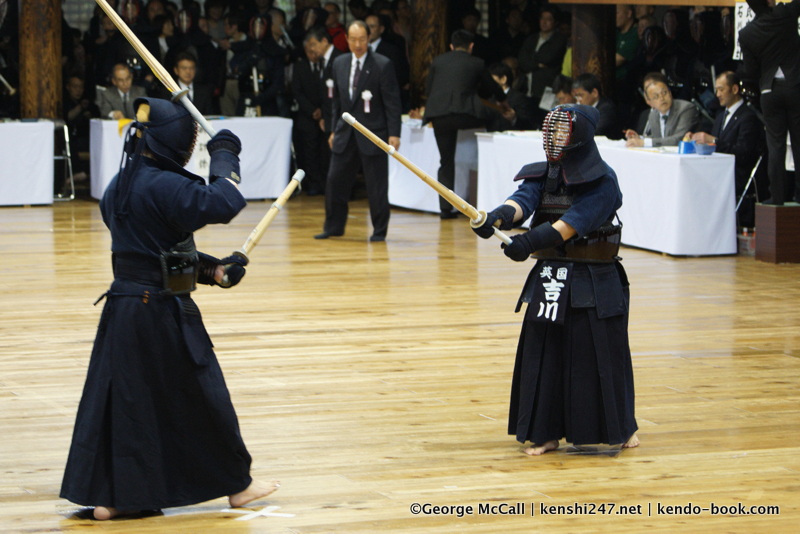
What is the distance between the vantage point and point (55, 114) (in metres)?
12.7

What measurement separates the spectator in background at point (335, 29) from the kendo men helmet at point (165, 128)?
948cm

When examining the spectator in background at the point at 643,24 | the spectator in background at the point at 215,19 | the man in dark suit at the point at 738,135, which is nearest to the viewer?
the man in dark suit at the point at 738,135

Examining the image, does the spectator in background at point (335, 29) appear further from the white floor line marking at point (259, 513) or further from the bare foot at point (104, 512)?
the bare foot at point (104, 512)

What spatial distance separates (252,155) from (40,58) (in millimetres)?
2187

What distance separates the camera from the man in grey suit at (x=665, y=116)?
9570mm

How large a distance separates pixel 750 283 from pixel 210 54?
6984 millimetres

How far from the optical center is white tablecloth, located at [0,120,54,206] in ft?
38.9

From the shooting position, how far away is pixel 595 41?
1125 cm

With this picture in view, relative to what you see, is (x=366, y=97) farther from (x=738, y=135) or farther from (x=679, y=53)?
(x=679, y=53)

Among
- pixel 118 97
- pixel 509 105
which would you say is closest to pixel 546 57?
pixel 509 105

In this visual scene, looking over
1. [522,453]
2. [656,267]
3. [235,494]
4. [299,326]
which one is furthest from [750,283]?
[235,494]

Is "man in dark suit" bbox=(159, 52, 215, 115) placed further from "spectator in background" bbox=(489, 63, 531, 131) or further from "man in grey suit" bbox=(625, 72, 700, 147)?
"man in grey suit" bbox=(625, 72, 700, 147)

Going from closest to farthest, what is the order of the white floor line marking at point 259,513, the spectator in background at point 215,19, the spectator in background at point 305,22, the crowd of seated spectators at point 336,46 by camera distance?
the white floor line marking at point 259,513, the crowd of seated spectators at point 336,46, the spectator in background at point 305,22, the spectator in background at point 215,19

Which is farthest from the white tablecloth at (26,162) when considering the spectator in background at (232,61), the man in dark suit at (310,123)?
the man in dark suit at (310,123)
